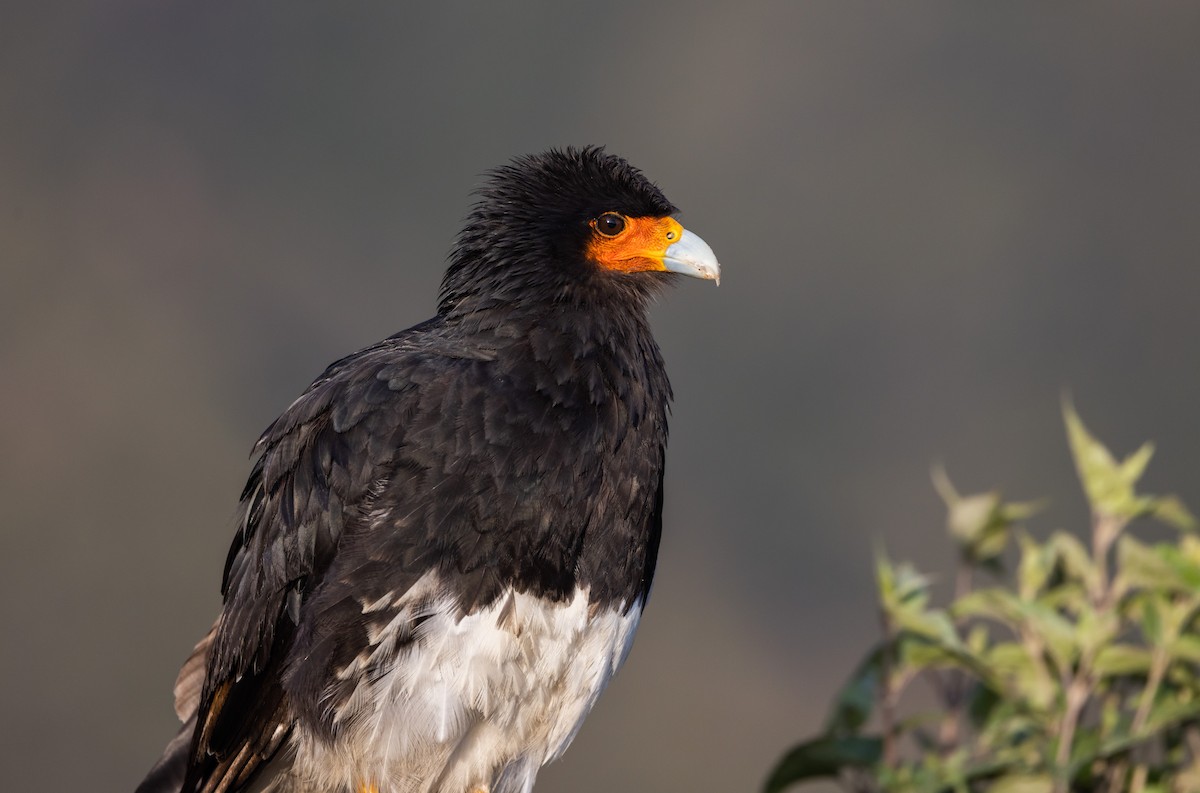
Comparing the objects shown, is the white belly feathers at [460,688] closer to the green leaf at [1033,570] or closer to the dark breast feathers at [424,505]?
the dark breast feathers at [424,505]

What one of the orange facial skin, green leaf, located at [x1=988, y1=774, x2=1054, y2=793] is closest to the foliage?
green leaf, located at [x1=988, y1=774, x2=1054, y2=793]

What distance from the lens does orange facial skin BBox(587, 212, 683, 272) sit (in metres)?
3.21

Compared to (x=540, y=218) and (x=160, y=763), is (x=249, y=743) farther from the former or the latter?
(x=540, y=218)

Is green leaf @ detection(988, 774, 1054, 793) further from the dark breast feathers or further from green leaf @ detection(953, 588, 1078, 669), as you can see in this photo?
the dark breast feathers

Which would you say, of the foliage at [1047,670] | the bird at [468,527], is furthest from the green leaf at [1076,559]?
the bird at [468,527]

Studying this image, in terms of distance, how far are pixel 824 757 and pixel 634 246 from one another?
4.91ft

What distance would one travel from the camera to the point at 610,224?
10.5 ft

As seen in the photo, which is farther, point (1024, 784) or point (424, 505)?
point (424, 505)

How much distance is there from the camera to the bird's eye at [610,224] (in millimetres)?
3182

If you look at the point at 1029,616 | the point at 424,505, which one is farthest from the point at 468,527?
the point at 1029,616

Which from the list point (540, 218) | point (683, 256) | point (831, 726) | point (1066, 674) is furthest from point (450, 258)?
point (1066, 674)

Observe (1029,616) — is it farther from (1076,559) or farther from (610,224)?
(610,224)

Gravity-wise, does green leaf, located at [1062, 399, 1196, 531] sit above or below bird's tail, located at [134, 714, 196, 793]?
above

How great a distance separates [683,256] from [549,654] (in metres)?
1.21
